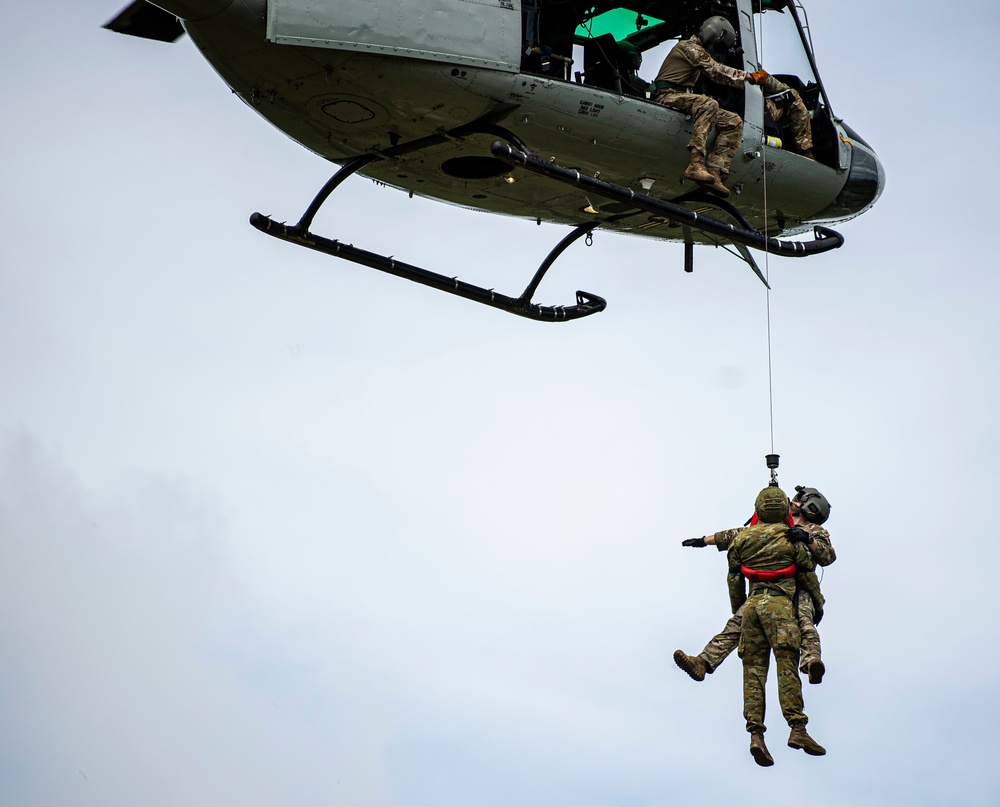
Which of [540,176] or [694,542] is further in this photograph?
[540,176]

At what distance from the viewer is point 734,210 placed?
17.5 m

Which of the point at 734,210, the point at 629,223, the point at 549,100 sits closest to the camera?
the point at 549,100

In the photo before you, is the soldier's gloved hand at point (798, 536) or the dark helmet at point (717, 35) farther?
the dark helmet at point (717, 35)

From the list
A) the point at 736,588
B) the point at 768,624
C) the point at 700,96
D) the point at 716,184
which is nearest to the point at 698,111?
the point at 700,96

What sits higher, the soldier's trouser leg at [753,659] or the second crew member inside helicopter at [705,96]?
the second crew member inside helicopter at [705,96]

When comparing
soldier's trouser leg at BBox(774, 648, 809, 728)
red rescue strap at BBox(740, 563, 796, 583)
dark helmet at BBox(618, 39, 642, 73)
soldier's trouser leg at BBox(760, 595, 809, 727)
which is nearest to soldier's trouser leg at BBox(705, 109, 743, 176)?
dark helmet at BBox(618, 39, 642, 73)

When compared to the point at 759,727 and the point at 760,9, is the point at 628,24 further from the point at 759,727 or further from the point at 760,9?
the point at 759,727

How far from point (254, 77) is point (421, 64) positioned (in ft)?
4.53

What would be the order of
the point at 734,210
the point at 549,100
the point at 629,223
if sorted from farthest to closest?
the point at 629,223 → the point at 734,210 → the point at 549,100

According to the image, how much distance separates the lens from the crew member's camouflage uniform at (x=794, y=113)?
1830 cm

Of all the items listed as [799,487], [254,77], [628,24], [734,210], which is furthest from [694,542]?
[628,24]

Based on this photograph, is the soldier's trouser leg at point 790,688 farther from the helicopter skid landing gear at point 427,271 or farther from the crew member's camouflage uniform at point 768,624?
the helicopter skid landing gear at point 427,271

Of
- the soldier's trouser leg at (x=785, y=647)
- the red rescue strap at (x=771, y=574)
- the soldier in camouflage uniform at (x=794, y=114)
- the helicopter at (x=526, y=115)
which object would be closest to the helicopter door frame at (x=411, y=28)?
the helicopter at (x=526, y=115)

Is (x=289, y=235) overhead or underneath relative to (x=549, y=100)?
underneath
